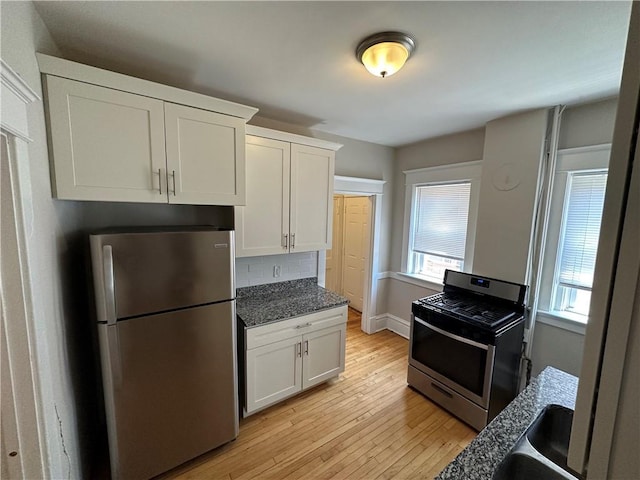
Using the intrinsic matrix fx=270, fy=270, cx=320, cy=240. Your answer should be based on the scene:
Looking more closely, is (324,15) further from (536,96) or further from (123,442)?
(123,442)

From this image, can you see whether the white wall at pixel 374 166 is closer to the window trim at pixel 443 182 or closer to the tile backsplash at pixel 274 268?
the window trim at pixel 443 182

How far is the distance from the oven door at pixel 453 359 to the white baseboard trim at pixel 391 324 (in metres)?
1.07

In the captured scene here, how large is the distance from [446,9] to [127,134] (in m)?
1.70

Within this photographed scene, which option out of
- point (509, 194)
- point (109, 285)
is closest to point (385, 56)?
point (509, 194)

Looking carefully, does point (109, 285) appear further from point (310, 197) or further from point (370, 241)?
point (370, 241)

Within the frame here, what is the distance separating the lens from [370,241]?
3.56 metres

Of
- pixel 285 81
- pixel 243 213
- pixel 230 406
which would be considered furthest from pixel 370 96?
pixel 230 406

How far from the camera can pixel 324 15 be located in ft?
4.00

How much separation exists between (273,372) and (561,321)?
2.40 meters

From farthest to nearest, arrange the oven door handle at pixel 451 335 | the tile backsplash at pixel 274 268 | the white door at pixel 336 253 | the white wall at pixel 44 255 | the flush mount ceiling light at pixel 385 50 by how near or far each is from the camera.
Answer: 1. the white door at pixel 336 253
2. the tile backsplash at pixel 274 268
3. the oven door handle at pixel 451 335
4. the flush mount ceiling light at pixel 385 50
5. the white wall at pixel 44 255

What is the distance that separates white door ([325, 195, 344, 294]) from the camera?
461 centimetres

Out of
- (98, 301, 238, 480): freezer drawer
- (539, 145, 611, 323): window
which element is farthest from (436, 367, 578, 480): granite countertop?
(98, 301, 238, 480): freezer drawer

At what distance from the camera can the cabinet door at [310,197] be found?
7.99ft

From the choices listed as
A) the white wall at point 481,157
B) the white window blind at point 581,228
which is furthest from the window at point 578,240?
the white wall at point 481,157
